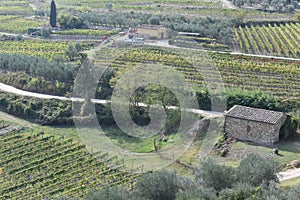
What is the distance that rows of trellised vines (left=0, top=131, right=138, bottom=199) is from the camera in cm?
2619

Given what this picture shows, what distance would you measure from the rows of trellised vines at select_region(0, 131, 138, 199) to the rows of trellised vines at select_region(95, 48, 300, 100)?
40.0 feet

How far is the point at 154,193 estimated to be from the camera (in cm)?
2059

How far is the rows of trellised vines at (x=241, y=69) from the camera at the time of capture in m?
38.8

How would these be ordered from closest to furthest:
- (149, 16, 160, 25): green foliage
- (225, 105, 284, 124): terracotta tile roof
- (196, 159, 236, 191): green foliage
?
(196, 159, 236, 191): green foliage → (225, 105, 284, 124): terracotta tile roof → (149, 16, 160, 25): green foliage

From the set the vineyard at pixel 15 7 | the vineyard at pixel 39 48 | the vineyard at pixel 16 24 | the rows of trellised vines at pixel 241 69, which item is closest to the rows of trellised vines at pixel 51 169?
the rows of trellised vines at pixel 241 69

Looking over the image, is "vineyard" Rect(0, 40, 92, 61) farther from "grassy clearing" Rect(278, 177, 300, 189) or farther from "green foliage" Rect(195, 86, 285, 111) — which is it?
"grassy clearing" Rect(278, 177, 300, 189)

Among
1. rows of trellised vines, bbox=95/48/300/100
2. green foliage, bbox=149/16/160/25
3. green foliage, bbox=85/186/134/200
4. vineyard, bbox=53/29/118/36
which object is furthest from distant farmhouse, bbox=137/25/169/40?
green foliage, bbox=85/186/134/200

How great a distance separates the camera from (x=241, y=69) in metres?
42.9

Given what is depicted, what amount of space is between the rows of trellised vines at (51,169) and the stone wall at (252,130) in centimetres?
686

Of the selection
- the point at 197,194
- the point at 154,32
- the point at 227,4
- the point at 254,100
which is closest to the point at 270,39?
the point at 154,32

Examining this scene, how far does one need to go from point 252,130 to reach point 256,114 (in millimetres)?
984

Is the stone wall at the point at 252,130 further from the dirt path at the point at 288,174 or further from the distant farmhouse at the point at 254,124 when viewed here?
the dirt path at the point at 288,174

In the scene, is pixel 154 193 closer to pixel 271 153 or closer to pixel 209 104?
pixel 271 153

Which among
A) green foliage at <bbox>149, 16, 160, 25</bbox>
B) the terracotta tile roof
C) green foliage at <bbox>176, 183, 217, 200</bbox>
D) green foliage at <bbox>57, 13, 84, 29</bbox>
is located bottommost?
green foliage at <bbox>176, 183, 217, 200</bbox>
